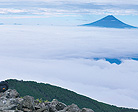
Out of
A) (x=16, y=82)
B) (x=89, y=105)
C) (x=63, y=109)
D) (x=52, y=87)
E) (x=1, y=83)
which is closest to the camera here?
(x=63, y=109)

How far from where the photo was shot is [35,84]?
10988cm

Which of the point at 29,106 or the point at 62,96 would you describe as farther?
the point at 62,96

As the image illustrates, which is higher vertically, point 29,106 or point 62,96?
point 29,106

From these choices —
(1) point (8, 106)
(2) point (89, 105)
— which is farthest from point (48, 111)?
(2) point (89, 105)

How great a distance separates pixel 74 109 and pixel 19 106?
2.73m

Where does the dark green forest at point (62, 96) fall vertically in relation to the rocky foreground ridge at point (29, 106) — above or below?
below

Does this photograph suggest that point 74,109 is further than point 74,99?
No

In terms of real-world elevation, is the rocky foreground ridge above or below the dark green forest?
above

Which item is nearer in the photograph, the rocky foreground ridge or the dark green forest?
the rocky foreground ridge

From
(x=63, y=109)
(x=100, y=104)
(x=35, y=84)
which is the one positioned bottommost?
(x=100, y=104)

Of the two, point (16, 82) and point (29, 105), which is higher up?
point (29, 105)

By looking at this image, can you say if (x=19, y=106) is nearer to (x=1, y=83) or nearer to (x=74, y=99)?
(x=1, y=83)

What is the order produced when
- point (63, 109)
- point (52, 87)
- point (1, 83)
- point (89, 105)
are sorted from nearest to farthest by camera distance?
point (63, 109) → point (1, 83) → point (89, 105) → point (52, 87)

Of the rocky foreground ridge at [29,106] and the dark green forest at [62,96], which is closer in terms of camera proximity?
the rocky foreground ridge at [29,106]
